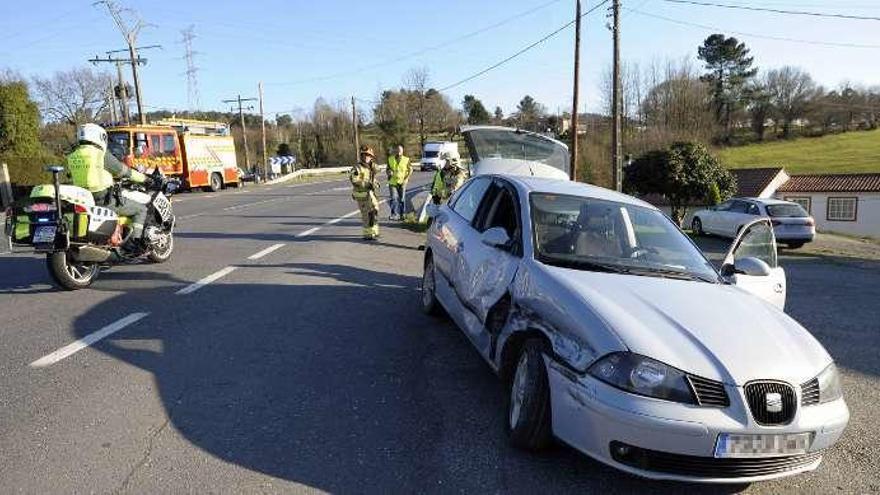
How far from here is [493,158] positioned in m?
12.7

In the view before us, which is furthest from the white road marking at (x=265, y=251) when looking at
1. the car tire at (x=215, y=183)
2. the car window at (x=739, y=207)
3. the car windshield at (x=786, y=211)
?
the car tire at (x=215, y=183)

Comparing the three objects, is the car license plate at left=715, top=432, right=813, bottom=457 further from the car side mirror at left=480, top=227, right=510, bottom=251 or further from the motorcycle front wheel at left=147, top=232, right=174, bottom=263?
the motorcycle front wheel at left=147, top=232, right=174, bottom=263

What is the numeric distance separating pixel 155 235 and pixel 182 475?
646cm

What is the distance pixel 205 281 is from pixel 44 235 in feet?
6.10

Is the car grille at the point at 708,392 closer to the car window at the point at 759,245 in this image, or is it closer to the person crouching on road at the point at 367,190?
the car window at the point at 759,245

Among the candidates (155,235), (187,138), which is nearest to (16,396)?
(155,235)

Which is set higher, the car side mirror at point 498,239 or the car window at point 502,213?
the car window at point 502,213

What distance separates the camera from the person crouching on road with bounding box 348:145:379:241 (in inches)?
513

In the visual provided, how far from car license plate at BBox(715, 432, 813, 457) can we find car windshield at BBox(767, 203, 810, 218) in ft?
73.8

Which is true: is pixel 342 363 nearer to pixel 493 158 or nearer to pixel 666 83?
pixel 493 158

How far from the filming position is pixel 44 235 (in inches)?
302

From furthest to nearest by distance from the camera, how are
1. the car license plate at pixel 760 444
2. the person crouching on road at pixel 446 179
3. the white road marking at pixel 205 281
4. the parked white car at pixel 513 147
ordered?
the person crouching on road at pixel 446 179
the parked white car at pixel 513 147
the white road marking at pixel 205 281
the car license plate at pixel 760 444

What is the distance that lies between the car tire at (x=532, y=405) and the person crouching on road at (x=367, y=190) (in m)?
9.33

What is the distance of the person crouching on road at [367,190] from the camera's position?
1304 cm
